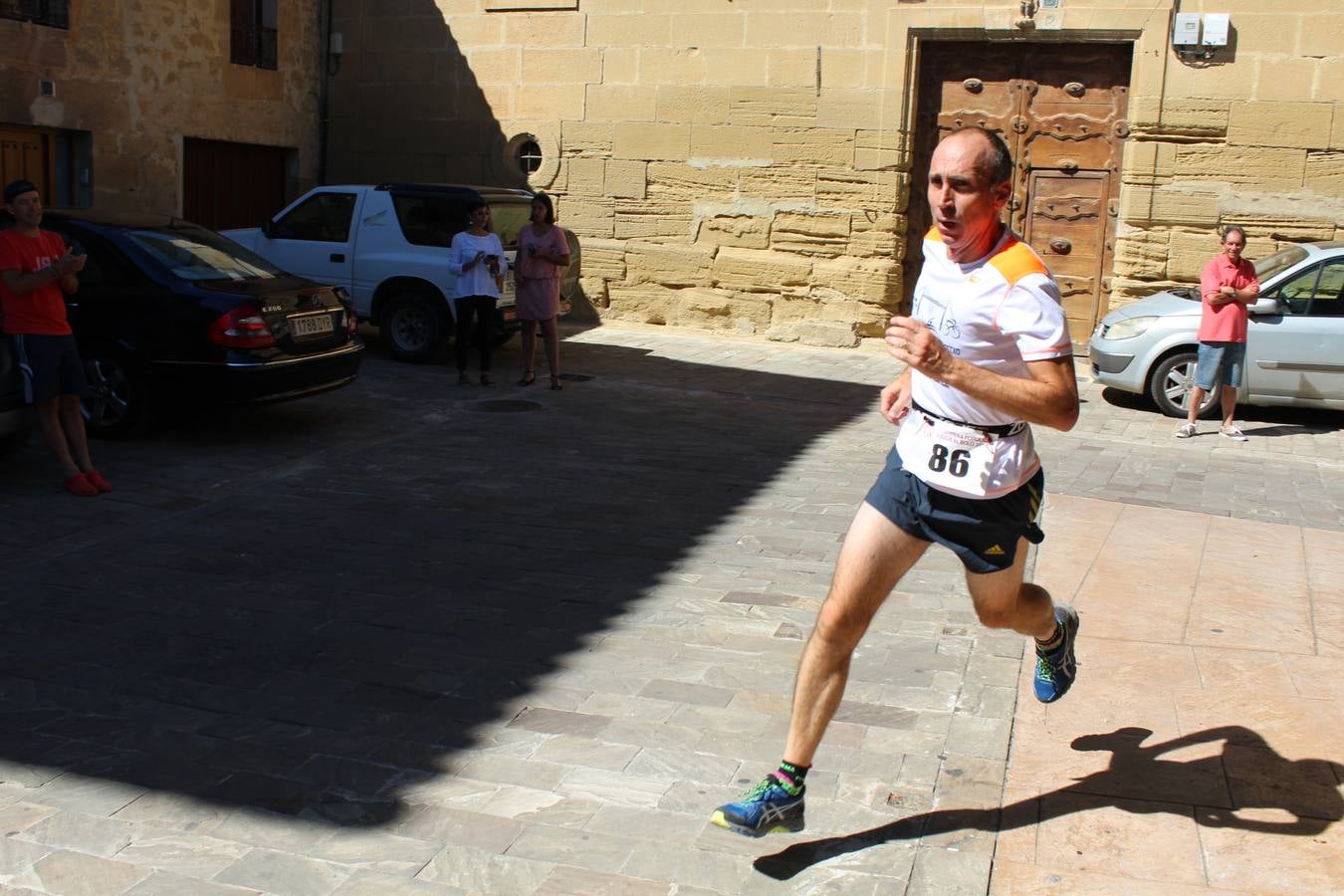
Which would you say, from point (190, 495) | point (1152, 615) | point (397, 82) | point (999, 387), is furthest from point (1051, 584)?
point (397, 82)

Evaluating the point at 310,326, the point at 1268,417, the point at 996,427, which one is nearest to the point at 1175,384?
the point at 1268,417

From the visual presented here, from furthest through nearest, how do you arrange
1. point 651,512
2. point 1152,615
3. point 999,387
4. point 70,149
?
1. point 70,149
2. point 651,512
3. point 1152,615
4. point 999,387

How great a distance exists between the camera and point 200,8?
49.8ft

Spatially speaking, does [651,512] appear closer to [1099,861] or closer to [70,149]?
[1099,861]

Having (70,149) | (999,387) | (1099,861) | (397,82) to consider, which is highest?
(397,82)

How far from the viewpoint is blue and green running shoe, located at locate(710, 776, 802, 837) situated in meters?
3.51

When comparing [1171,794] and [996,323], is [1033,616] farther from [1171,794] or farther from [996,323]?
[996,323]

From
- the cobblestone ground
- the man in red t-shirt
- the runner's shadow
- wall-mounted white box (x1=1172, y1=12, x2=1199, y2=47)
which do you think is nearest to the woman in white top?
the cobblestone ground

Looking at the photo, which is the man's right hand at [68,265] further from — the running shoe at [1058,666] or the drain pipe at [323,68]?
the drain pipe at [323,68]

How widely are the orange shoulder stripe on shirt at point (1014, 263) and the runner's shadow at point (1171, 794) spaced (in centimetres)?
152

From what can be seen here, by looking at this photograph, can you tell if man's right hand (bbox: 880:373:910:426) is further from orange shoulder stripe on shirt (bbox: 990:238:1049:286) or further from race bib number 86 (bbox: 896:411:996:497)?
orange shoulder stripe on shirt (bbox: 990:238:1049:286)

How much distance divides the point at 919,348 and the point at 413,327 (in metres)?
10.2

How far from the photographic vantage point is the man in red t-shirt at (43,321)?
7207 mm

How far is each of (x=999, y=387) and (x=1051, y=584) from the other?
3255mm
